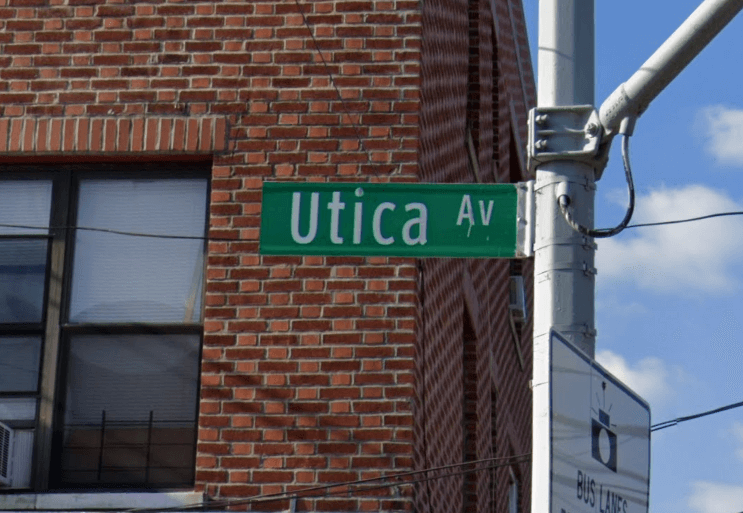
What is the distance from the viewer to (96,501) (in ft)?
27.7

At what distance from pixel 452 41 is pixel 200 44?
2977 mm

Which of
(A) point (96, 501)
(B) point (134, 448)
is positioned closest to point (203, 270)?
(B) point (134, 448)

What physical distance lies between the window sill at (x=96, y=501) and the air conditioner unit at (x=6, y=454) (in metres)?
0.12

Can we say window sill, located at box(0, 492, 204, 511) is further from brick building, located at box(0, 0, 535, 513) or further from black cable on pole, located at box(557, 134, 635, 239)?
black cable on pole, located at box(557, 134, 635, 239)

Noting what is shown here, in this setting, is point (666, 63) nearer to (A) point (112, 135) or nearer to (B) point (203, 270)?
(B) point (203, 270)

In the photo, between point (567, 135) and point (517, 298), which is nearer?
point (567, 135)

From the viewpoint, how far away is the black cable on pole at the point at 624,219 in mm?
5879

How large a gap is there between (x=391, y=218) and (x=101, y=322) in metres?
3.23

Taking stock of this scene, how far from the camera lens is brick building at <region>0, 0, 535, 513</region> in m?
8.42

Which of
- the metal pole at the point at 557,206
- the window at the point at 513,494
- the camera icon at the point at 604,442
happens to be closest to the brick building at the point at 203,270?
the metal pole at the point at 557,206

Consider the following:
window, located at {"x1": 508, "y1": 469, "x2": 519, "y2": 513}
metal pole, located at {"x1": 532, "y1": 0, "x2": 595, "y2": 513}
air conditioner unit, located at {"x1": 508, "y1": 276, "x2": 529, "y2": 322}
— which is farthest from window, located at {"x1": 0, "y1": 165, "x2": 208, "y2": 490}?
air conditioner unit, located at {"x1": 508, "y1": 276, "x2": 529, "y2": 322}

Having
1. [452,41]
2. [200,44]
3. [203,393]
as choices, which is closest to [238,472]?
[203,393]

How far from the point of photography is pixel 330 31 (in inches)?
359

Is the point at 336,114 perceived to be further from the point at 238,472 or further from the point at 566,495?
Answer: the point at 566,495
